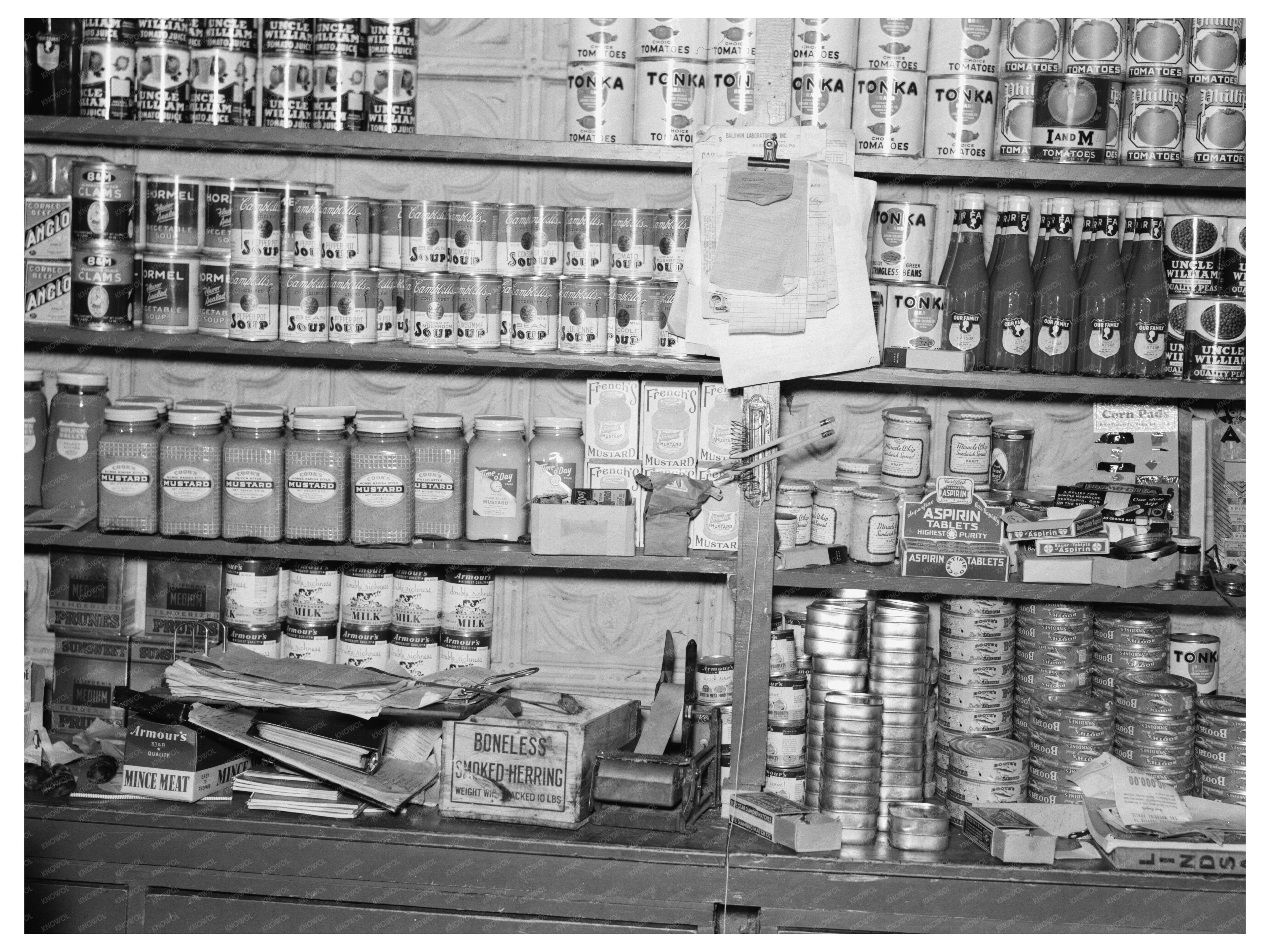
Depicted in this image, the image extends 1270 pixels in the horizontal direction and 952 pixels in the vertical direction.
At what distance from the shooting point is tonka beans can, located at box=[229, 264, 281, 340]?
2.51 meters

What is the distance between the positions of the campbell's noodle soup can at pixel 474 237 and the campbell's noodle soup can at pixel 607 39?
0.34 m

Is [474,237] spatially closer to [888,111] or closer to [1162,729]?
[888,111]

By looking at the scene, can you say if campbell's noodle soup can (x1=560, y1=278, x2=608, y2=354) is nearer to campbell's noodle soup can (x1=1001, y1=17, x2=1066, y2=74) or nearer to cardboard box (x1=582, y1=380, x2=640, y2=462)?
cardboard box (x1=582, y1=380, x2=640, y2=462)

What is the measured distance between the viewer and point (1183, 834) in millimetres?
2336

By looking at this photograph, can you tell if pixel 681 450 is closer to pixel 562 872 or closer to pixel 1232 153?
pixel 562 872

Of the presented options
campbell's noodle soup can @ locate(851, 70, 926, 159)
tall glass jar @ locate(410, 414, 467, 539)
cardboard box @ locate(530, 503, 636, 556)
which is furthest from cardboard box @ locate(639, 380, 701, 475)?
campbell's noodle soup can @ locate(851, 70, 926, 159)

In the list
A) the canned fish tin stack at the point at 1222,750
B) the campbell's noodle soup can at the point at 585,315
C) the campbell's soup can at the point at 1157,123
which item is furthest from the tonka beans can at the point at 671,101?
the canned fish tin stack at the point at 1222,750

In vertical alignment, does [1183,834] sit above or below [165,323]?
below

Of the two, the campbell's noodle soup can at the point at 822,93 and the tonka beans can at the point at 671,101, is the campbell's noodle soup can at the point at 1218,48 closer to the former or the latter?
the campbell's noodle soup can at the point at 822,93

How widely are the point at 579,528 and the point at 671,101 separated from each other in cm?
83

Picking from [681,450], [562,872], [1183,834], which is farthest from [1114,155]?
[562,872]

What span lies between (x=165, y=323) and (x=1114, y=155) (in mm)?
1852

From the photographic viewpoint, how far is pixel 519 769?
2.38m

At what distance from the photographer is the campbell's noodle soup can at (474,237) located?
253cm
